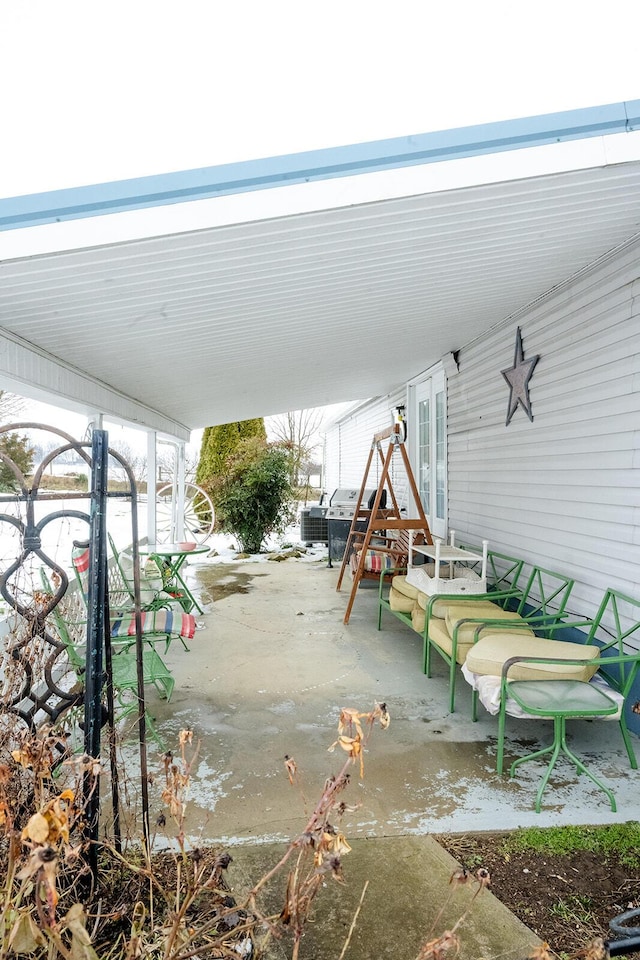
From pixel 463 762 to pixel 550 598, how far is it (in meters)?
1.48

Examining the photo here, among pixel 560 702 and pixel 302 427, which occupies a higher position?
pixel 302 427

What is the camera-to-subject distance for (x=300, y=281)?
10.7ft

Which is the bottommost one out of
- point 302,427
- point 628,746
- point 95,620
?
point 628,746

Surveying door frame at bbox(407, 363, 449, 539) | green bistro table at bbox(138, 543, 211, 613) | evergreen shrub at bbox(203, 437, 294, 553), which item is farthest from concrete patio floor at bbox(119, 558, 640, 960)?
evergreen shrub at bbox(203, 437, 294, 553)

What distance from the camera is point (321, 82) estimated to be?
11672 millimetres

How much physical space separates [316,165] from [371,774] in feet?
8.58

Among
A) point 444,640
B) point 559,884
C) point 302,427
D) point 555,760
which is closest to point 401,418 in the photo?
point 444,640

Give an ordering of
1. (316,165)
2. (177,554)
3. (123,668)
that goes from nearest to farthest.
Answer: (316,165)
(123,668)
(177,554)

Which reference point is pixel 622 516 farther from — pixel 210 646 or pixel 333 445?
pixel 333 445

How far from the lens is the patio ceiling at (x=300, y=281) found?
2.50 meters

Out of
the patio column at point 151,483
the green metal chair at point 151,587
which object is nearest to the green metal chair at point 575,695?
the green metal chair at point 151,587

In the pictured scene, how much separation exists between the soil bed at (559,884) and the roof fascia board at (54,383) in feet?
9.67

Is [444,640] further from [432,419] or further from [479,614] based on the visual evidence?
[432,419]

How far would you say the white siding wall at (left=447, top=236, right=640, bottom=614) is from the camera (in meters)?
3.54
